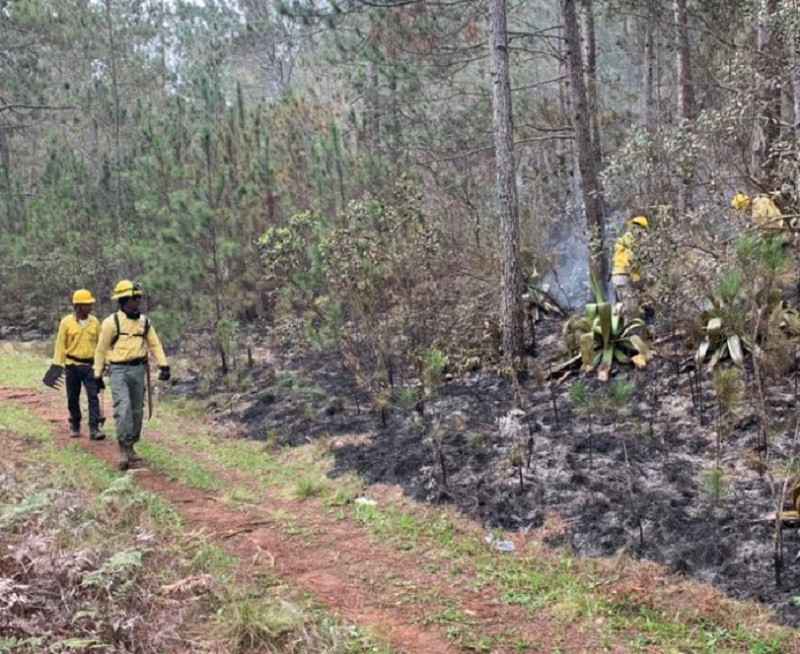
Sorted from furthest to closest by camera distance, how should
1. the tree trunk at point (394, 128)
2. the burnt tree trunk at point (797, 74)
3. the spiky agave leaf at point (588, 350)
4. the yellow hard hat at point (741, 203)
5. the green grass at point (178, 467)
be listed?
the tree trunk at point (394, 128) → the spiky agave leaf at point (588, 350) → the yellow hard hat at point (741, 203) → the green grass at point (178, 467) → the burnt tree trunk at point (797, 74)

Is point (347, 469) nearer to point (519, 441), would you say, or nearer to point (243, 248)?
point (519, 441)

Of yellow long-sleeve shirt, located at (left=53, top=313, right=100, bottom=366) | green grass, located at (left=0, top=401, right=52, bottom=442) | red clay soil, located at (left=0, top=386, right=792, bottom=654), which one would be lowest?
red clay soil, located at (left=0, top=386, right=792, bottom=654)

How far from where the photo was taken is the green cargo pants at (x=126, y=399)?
7.27 metres

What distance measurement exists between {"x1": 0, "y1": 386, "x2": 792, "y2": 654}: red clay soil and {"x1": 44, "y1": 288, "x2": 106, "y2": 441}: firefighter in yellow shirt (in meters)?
1.52

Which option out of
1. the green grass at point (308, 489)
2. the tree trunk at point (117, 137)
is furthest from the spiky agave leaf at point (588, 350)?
the tree trunk at point (117, 137)

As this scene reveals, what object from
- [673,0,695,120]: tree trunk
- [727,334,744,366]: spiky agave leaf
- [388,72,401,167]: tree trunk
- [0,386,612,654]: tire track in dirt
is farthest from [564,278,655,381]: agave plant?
[388,72,401,167]: tree trunk

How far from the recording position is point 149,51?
24000 millimetres

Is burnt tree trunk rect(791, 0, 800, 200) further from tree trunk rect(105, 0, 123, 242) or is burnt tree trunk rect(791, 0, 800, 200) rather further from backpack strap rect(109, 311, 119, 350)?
tree trunk rect(105, 0, 123, 242)

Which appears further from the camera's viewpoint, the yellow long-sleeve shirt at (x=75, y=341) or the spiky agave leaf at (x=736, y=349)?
the yellow long-sleeve shirt at (x=75, y=341)

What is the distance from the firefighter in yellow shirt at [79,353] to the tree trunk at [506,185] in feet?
16.4

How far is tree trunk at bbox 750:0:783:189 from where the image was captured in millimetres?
7246

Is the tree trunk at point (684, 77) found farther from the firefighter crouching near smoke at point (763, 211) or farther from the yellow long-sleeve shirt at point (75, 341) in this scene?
the yellow long-sleeve shirt at point (75, 341)

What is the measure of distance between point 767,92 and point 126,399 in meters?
8.20

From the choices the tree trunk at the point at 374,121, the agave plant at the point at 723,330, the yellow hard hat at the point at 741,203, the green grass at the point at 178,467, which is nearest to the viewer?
the agave plant at the point at 723,330
